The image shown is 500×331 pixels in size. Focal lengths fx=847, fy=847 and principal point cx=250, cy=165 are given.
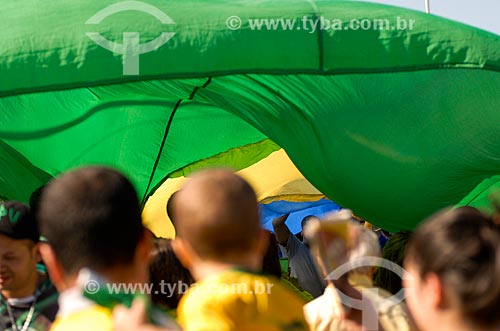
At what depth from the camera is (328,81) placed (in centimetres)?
367

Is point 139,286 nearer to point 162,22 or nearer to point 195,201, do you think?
point 195,201

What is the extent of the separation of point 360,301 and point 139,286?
27.4 inches

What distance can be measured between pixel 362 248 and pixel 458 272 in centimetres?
63

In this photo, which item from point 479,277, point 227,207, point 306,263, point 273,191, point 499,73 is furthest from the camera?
point 273,191

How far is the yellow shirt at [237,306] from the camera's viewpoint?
1.65 meters

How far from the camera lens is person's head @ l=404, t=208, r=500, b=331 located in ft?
4.93

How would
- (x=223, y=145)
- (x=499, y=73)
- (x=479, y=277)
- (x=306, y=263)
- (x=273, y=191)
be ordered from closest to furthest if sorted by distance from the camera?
1. (x=479, y=277)
2. (x=499, y=73)
3. (x=306, y=263)
4. (x=223, y=145)
5. (x=273, y=191)

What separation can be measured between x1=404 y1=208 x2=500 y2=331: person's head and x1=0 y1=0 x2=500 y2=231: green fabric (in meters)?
1.96

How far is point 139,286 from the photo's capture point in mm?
1728

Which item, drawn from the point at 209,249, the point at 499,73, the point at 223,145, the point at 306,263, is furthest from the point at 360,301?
the point at 223,145

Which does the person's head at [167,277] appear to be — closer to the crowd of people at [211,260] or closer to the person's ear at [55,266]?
the crowd of people at [211,260]

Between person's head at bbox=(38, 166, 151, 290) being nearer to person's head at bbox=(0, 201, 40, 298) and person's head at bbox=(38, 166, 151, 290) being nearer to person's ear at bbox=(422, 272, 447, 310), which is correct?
person's ear at bbox=(422, 272, 447, 310)

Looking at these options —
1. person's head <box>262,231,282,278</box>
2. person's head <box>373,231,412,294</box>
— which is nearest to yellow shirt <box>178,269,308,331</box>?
person's head <box>373,231,412,294</box>

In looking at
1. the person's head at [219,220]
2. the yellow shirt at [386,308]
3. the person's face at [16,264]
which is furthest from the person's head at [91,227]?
the person's face at [16,264]
